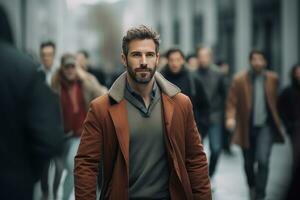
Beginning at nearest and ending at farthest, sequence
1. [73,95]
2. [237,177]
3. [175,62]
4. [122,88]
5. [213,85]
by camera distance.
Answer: [122,88] < [73,95] < [175,62] < [213,85] < [237,177]

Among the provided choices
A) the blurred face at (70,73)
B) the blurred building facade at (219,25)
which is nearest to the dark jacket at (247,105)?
the blurred face at (70,73)

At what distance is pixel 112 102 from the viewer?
3.97 metres

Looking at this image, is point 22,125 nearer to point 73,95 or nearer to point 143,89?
point 143,89

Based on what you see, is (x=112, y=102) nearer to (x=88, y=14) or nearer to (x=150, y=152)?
(x=150, y=152)

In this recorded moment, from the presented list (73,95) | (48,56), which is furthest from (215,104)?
(73,95)

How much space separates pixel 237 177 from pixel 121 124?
7228mm

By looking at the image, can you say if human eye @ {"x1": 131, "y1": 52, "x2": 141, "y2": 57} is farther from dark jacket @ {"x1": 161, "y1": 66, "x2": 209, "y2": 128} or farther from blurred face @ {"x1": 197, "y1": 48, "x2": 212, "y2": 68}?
blurred face @ {"x1": 197, "y1": 48, "x2": 212, "y2": 68}

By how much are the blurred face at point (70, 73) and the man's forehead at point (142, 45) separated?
165 inches

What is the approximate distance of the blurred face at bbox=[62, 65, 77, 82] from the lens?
8102mm

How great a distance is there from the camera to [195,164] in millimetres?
4125

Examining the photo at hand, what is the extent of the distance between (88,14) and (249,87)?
246 ft

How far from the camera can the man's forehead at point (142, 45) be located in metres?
3.98

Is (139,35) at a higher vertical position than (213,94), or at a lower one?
higher

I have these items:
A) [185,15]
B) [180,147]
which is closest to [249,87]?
[180,147]
